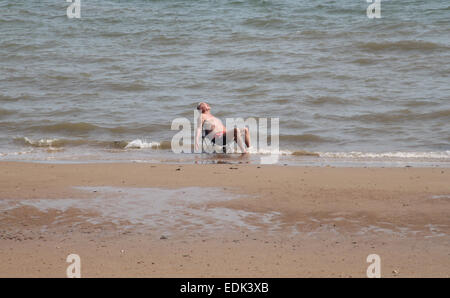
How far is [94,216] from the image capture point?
5.88m

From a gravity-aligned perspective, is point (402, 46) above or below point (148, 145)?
above

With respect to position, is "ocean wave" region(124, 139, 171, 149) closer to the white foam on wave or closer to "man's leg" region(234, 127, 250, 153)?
the white foam on wave

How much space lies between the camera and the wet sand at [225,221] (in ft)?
15.0

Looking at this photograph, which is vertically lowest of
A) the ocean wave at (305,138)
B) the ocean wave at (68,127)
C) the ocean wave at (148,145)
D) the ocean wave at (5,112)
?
the ocean wave at (148,145)

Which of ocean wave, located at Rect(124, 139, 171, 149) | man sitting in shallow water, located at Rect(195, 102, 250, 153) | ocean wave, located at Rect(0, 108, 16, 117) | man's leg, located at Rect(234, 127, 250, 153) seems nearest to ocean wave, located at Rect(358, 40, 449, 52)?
man sitting in shallow water, located at Rect(195, 102, 250, 153)

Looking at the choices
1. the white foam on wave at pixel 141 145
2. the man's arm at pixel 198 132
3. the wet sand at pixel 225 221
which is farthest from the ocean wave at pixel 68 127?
the wet sand at pixel 225 221

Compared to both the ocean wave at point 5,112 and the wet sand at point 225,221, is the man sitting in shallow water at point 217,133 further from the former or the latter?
the ocean wave at point 5,112

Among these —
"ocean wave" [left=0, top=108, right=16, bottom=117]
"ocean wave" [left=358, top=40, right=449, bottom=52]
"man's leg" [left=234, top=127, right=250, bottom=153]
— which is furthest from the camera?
"ocean wave" [left=358, top=40, right=449, bottom=52]

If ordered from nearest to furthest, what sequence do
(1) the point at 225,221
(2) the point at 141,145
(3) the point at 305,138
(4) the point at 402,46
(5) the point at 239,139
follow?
(1) the point at 225,221 < (5) the point at 239,139 < (2) the point at 141,145 < (3) the point at 305,138 < (4) the point at 402,46

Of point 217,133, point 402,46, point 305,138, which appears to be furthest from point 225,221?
point 402,46

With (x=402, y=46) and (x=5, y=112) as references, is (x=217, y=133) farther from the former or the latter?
(x=402, y=46)

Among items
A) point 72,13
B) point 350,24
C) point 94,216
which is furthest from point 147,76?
point 94,216

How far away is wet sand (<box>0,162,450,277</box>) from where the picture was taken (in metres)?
4.59

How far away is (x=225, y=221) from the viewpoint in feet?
18.6
